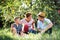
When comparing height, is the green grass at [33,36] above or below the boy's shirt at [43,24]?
below

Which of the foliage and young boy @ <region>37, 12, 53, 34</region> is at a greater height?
the foliage

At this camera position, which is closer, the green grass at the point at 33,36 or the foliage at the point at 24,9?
the green grass at the point at 33,36

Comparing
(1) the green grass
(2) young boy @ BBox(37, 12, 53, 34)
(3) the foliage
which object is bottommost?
(1) the green grass

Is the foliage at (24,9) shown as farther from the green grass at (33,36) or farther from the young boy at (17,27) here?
the green grass at (33,36)

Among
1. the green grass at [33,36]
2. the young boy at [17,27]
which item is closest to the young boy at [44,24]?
the green grass at [33,36]

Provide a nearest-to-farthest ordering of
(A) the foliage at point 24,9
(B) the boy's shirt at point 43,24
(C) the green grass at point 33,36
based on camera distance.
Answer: (C) the green grass at point 33,36
(B) the boy's shirt at point 43,24
(A) the foliage at point 24,9

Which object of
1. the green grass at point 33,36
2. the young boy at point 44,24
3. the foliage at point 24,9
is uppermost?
the foliage at point 24,9

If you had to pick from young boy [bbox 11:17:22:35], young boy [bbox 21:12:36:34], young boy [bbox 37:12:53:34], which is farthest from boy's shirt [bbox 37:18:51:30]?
young boy [bbox 11:17:22:35]

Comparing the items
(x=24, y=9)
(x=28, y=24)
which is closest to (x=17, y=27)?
(x=28, y=24)

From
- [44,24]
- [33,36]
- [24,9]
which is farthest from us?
[24,9]

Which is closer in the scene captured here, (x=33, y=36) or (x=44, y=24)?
(x=33, y=36)

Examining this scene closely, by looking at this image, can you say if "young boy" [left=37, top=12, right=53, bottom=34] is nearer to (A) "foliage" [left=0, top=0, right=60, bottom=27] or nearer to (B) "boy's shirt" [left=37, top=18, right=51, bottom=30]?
(B) "boy's shirt" [left=37, top=18, right=51, bottom=30]

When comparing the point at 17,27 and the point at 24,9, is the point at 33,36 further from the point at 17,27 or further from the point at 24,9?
the point at 24,9

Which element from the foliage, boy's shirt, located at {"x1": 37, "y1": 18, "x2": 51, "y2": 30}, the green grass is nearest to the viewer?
the green grass
